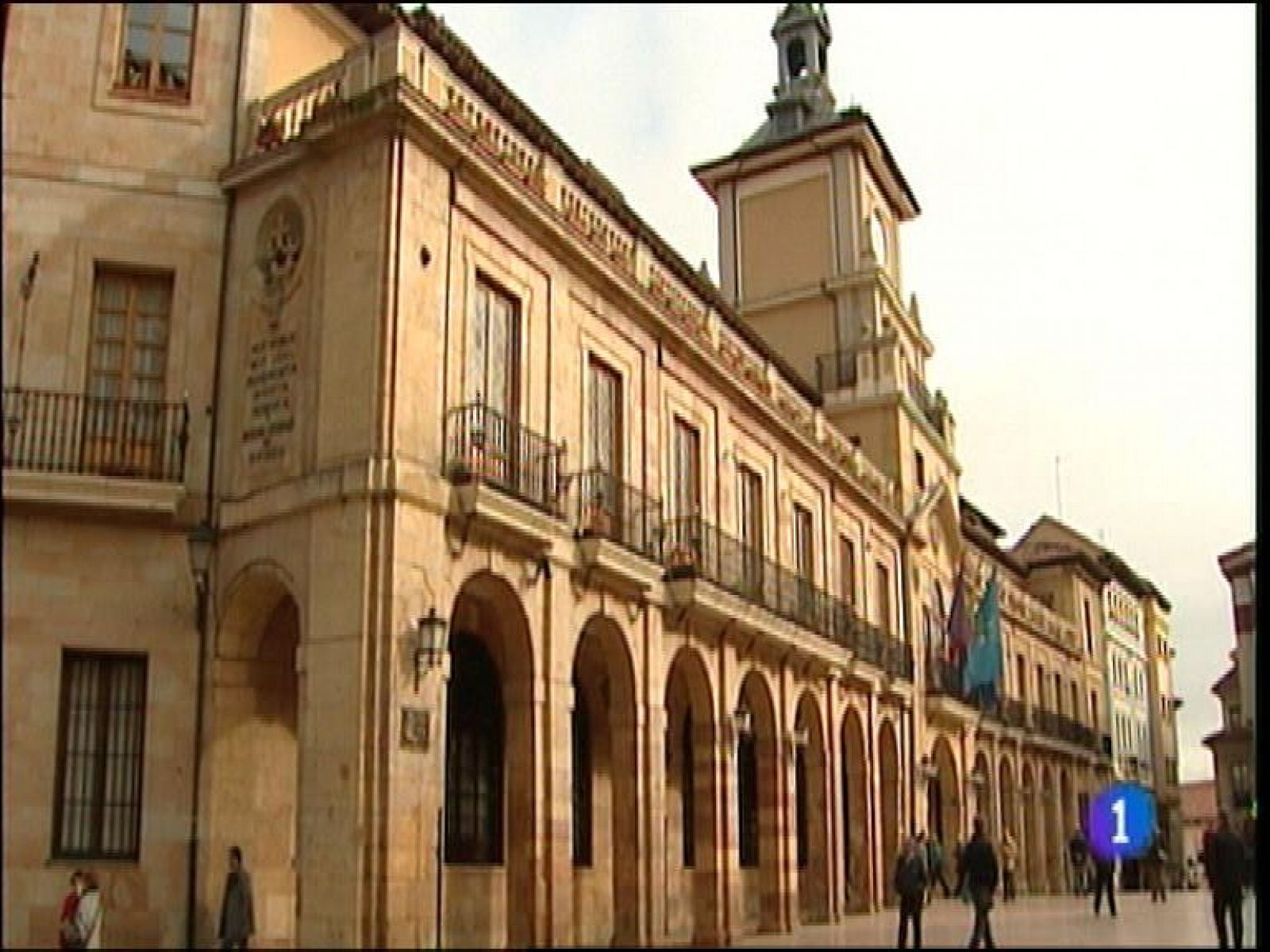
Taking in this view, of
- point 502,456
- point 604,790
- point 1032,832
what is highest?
point 502,456

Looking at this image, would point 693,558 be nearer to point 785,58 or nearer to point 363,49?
point 363,49

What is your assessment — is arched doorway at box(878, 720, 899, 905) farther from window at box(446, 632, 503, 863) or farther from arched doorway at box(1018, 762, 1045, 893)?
arched doorway at box(1018, 762, 1045, 893)

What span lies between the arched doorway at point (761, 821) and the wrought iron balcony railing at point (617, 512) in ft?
13.0

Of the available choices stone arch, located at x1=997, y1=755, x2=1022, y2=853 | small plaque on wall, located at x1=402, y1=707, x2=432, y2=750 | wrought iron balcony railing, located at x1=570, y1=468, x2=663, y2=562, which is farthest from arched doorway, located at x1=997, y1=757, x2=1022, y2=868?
small plaque on wall, located at x1=402, y1=707, x2=432, y2=750

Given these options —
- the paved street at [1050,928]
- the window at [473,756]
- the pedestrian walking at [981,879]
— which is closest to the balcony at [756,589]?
the window at [473,756]

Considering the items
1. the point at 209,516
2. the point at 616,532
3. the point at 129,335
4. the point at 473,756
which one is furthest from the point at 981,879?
the point at 129,335

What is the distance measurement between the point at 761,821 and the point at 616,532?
7.28 metres

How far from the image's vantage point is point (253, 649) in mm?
16781

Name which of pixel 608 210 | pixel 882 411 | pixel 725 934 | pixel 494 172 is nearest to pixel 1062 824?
pixel 882 411

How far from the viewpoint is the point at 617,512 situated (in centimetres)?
2119

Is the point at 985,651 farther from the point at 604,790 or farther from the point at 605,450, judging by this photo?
the point at 605,450

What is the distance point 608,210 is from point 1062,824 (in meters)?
37.5

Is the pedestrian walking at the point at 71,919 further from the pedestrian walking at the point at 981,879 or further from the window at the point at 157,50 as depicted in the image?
the pedestrian walking at the point at 981,879

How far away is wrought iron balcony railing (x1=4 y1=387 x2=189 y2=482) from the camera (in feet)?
53.5
